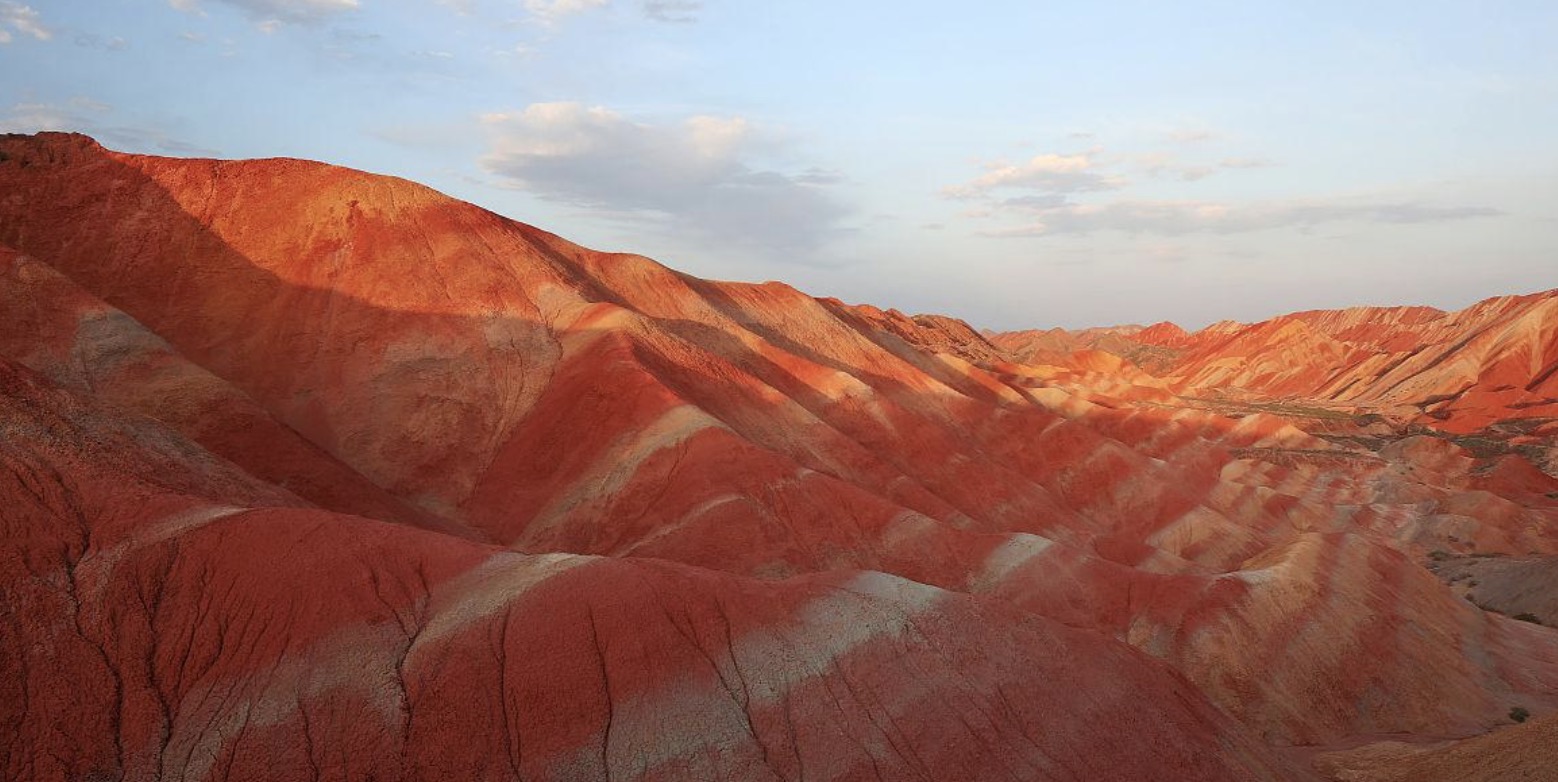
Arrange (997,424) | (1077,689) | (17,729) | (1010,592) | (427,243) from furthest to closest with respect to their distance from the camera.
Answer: (997,424) → (427,243) → (1010,592) → (1077,689) → (17,729)

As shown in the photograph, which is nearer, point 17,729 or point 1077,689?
point 17,729

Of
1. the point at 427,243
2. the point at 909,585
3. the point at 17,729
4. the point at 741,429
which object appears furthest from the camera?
the point at 427,243

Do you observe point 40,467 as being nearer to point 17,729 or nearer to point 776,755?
point 17,729

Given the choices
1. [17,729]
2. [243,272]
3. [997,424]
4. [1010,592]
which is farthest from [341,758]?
[997,424]

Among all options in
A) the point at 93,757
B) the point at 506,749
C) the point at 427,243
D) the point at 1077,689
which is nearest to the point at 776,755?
the point at 506,749

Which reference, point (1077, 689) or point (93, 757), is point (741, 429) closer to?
point (1077, 689)

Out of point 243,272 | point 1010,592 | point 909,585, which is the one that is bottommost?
point 1010,592

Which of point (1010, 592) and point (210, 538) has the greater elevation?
point (210, 538)
